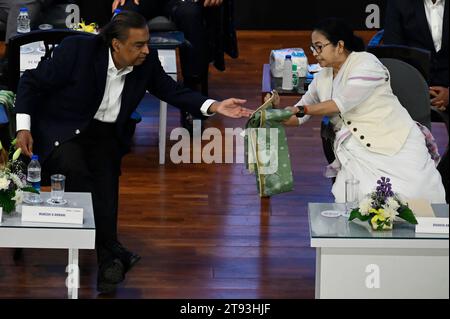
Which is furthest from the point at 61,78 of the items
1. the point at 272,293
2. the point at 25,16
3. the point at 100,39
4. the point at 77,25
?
the point at 25,16

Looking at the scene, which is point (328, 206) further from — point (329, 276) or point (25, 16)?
point (25, 16)

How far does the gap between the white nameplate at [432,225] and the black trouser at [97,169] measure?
1502 mm

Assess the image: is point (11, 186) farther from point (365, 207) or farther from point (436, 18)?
point (436, 18)

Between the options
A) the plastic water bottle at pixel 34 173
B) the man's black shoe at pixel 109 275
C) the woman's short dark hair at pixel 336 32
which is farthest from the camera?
the woman's short dark hair at pixel 336 32

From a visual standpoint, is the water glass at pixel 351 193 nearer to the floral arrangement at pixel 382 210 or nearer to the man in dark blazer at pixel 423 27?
the floral arrangement at pixel 382 210

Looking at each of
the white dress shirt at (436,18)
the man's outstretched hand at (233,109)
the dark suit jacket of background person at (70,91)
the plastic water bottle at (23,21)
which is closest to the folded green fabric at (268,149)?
the man's outstretched hand at (233,109)

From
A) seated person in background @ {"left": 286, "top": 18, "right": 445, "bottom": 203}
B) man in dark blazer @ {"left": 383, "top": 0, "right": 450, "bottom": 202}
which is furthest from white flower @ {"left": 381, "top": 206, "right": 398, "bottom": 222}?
man in dark blazer @ {"left": 383, "top": 0, "right": 450, "bottom": 202}

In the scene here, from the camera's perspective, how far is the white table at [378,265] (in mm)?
5109

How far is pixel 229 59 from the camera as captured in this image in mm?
10758

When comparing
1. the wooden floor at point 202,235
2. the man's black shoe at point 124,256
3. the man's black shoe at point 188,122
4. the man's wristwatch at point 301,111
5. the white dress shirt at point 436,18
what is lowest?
the wooden floor at point 202,235

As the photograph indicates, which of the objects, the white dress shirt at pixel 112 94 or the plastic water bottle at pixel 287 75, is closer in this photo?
the white dress shirt at pixel 112 94

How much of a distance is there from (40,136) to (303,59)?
1907 millimetres

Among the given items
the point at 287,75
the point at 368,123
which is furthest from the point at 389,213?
the point at 287,75

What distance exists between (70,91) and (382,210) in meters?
1.75
